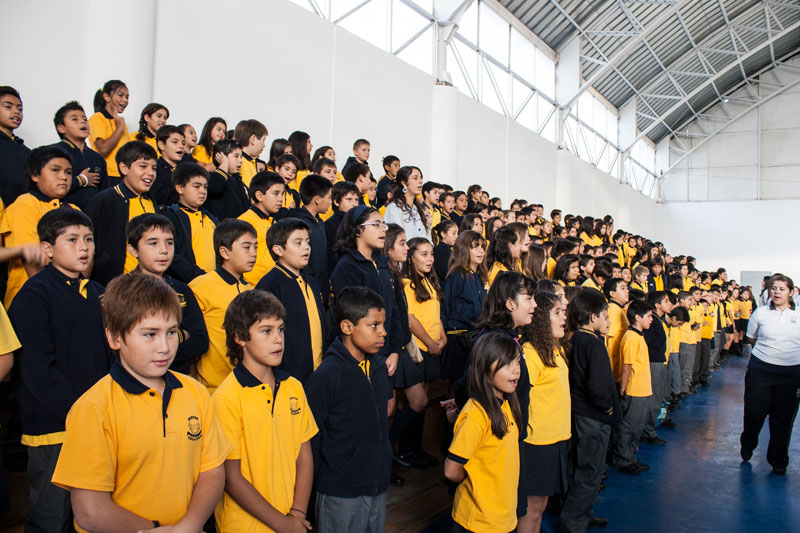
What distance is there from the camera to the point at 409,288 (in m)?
4.04

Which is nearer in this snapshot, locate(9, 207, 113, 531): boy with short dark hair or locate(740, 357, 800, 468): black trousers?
locate(9, 207, 113, 531): boy with short dark hair

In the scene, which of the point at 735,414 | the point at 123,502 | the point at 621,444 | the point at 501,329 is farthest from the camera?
the point at 735,414

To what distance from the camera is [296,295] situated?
9.12 ft

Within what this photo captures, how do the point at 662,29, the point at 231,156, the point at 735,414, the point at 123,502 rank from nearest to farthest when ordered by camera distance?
the point at 123,502
the point at 231,156
the point at 735,414
the point at 662,29

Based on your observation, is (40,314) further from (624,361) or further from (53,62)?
(624,361)

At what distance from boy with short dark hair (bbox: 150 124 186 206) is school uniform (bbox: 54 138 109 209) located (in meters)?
0.37

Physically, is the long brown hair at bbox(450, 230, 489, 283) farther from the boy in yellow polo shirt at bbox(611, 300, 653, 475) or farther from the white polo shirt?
the white polo shirt

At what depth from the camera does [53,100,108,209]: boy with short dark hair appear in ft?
11.6

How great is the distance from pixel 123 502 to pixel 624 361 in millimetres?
4138

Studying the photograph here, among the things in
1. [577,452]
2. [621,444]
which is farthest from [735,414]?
[577,452]

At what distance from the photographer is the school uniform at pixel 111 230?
9.83 feet

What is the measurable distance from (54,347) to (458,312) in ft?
8.78

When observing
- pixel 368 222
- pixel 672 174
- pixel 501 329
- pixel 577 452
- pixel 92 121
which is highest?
pixel 672 174

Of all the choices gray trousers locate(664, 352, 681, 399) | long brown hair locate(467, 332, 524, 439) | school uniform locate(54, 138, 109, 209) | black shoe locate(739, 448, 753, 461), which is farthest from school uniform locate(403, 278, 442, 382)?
gray trousers locate(664, 352, 681, 399)
